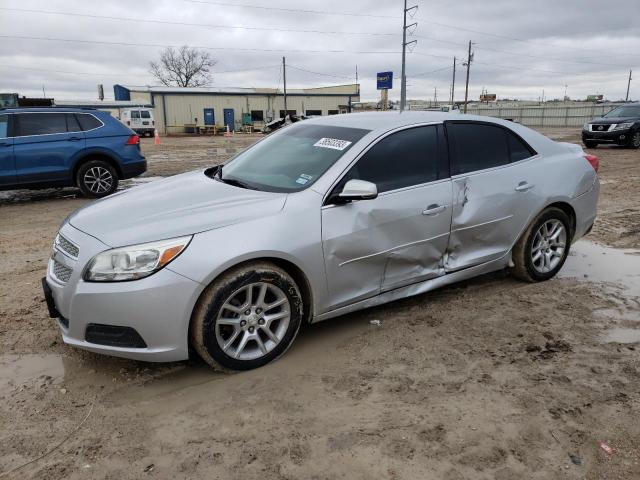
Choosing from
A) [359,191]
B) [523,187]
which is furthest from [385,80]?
[359,191]

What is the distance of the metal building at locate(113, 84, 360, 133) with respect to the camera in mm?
46656

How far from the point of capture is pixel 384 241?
11.6 feet

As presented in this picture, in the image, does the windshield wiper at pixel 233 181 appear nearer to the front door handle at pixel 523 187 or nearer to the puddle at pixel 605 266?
the front door handle at pixel 523 187

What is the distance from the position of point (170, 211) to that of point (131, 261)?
48cm

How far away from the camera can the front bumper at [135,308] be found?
109 inches

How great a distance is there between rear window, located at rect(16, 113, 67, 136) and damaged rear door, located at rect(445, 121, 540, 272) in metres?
7.42

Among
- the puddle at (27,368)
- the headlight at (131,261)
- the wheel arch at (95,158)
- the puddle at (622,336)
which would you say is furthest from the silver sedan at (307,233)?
the wheel arch at (95,158)

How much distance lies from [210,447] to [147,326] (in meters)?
0.76

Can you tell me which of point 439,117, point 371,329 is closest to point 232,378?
point 371,329

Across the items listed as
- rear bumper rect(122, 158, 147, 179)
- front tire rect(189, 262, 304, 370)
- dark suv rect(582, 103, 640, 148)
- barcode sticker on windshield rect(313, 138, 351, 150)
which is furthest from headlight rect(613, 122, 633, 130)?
front tire rect(189, 262, 304, 370)

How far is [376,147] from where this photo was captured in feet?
12.0

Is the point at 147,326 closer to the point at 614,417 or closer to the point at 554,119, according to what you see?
the point at 614,417

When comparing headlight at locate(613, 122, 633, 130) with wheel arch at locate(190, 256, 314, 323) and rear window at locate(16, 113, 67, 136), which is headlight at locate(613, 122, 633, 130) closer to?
rear window at locate(16, 113, 67, 136)

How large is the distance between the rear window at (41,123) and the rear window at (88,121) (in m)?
0.27
